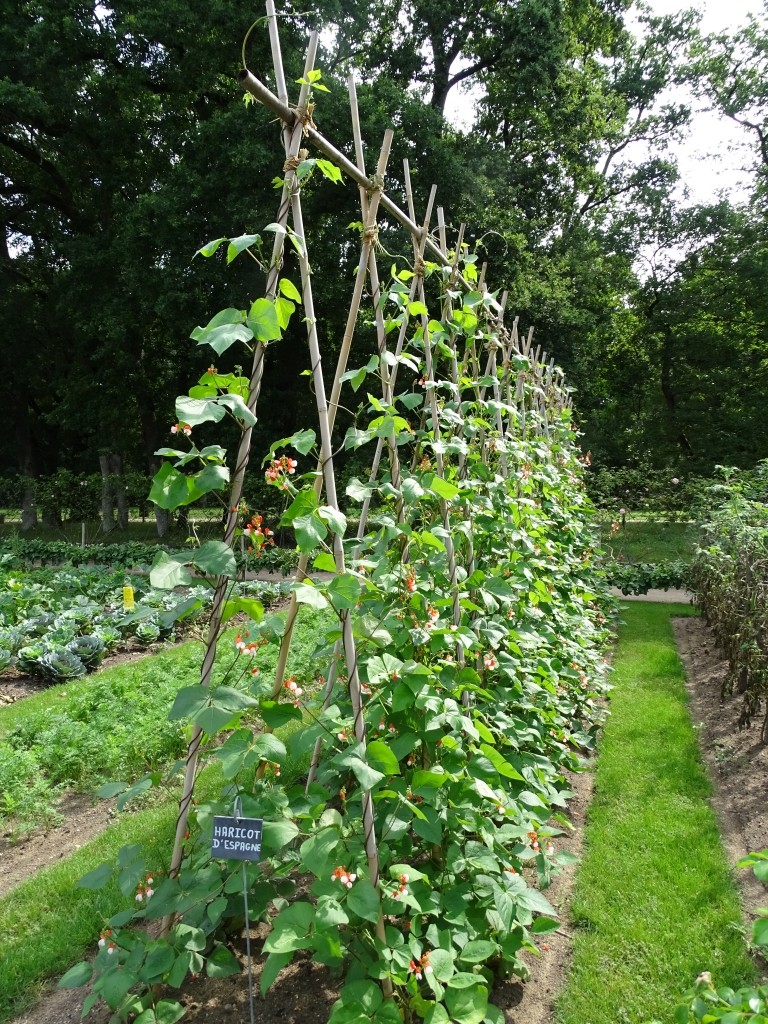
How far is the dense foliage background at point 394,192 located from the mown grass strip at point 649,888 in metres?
8.62

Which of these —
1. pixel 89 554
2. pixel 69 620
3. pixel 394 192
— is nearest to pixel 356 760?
pixel 69 620

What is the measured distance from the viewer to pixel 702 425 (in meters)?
16.0

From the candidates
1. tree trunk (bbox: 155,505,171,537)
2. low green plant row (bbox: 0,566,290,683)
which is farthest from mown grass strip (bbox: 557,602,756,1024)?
tree trunk (bbox: 155,505,171,537)

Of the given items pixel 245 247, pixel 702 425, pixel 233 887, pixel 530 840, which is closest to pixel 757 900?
pixel 530 840

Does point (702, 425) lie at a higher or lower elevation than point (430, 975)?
higher

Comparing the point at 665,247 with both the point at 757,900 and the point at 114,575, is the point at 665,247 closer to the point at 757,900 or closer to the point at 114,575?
the point at 114,575

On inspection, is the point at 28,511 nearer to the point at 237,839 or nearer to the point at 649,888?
the point at 649,888

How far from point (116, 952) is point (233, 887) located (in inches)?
12.2

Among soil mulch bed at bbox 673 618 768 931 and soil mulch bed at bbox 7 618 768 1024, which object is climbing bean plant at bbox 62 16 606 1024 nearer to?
soil mulch bed at bbox 7 618 768 1024

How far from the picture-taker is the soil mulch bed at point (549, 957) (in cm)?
198

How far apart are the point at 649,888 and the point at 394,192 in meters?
13.4

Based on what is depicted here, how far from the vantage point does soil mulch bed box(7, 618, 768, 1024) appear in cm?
198

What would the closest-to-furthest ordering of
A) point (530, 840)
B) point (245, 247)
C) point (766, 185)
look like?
1. point (245, 247)
2. point (530, 840)
3. point (766, 185)

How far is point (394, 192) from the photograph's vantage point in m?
13.6
